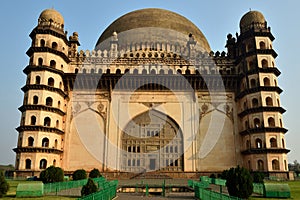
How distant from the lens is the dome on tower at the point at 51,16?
29094mm

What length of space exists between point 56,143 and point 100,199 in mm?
16968

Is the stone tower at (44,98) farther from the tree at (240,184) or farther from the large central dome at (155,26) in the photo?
the tree at (240,184)

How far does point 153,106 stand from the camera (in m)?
28.6

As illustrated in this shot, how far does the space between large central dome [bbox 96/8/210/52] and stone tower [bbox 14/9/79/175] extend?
25.8ft

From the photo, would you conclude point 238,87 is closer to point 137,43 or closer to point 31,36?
point 137,43

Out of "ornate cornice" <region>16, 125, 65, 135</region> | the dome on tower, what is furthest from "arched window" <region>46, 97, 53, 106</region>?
the dome on tower

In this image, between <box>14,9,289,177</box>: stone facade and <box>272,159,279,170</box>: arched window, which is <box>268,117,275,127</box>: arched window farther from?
<box>272,159,279,170</box>: arched window

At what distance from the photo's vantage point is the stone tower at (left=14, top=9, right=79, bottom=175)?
24.9 meters

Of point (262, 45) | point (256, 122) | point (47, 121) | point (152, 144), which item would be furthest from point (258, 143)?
point (47, 121)

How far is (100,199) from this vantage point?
35.7 feet

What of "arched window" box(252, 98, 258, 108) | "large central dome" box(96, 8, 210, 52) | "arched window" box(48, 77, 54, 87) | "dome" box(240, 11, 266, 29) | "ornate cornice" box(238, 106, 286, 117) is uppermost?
"large central dome" box(96, 8, 210, 52)

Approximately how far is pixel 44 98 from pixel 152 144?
35.7 feet

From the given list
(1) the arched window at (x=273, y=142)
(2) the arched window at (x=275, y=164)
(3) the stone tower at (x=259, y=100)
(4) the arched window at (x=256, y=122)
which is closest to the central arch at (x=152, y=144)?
(3) the stone tower at (x=259, y=100)

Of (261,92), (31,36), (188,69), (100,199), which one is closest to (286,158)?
(261,92)
